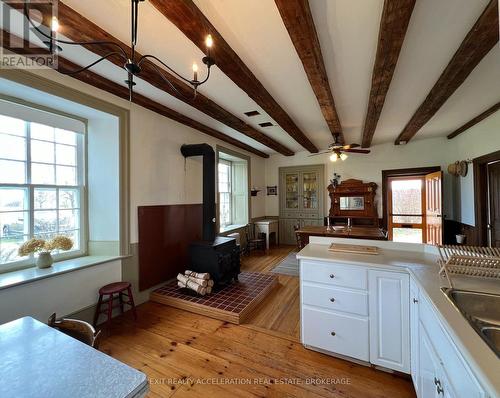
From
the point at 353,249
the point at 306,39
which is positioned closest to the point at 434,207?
the point at 353,249

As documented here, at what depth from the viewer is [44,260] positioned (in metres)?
2.23

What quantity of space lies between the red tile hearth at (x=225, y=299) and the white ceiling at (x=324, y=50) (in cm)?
254

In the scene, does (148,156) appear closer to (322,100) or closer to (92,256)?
(92,256)

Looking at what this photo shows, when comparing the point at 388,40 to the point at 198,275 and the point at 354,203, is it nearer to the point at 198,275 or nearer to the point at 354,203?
the point at 198,275

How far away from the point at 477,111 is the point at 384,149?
2090mm

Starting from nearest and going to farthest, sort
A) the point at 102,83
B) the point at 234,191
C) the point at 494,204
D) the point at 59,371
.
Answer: the point at 59,371
the point at 102,83
the point at 494,204
the point at 234,191

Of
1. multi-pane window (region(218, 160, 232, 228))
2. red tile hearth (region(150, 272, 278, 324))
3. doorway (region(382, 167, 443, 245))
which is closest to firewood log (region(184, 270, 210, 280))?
red tile hearth (region(150, 272, 278, 324))

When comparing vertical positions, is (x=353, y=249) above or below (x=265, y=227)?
above

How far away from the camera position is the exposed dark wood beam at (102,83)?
175cm

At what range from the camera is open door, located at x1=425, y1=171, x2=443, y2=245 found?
165 inches

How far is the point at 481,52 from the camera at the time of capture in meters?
1.87

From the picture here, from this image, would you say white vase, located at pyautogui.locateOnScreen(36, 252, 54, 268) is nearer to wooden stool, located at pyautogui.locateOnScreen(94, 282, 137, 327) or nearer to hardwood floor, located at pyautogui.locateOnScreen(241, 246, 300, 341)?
wooden stool, located at pyautogui.locateOnScreen(94, 282, 137, 327)

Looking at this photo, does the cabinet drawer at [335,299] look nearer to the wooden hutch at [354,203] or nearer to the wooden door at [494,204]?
the wooden door at [494,204]

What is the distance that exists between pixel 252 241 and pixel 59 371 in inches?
190
